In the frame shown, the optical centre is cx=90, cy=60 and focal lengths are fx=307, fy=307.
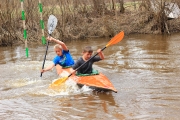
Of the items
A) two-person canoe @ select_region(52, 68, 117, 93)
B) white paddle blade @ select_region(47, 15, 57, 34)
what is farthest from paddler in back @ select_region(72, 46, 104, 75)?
white paddle blade @ select_region(47, 15, 57, 34)

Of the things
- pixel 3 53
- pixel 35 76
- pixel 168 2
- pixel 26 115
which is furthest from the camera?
pixel 168 2

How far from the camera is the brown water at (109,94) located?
539cm

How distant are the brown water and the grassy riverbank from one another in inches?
140

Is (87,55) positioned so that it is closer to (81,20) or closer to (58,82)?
(58,82)

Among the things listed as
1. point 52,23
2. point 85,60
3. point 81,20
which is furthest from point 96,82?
point 81,20

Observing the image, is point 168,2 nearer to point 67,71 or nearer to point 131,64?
point 131,64

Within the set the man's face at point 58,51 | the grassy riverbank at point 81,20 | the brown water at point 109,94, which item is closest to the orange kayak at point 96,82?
the brown water at point 109,94

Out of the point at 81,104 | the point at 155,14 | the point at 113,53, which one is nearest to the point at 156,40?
the point at 155,14

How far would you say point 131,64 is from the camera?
30.3 feet

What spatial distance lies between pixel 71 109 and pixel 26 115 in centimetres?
82

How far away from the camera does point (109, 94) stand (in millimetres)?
6500

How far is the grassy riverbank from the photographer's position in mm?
14500

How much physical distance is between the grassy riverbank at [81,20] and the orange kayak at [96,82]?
8044 mm

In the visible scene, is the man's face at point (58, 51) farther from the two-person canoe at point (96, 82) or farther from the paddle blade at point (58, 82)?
the two-person canoe at point (96, 82)
